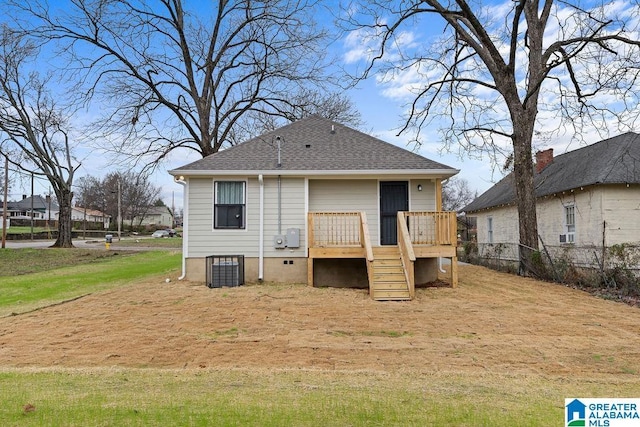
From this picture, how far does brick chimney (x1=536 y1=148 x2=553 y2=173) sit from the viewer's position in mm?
19609

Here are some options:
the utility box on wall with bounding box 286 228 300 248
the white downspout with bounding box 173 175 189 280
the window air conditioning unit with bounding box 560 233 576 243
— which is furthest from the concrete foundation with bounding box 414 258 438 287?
the white downspout with bounding box 173 175 189 280

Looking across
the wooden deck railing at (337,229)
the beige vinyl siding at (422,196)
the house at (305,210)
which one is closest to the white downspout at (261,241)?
the house at (305,210)

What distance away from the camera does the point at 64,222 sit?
28453 mm

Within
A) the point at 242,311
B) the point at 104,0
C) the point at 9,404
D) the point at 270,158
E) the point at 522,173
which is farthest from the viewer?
the point at 104,0

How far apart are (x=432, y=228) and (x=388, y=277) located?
2143 mm

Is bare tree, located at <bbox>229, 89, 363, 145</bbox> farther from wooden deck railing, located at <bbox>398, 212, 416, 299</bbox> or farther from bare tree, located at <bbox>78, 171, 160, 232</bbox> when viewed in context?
bare tree, located at <bbox>78, 171, 160, 232</bbox>

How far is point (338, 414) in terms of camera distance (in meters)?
3.48

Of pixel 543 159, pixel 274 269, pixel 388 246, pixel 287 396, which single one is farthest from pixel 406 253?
pixel 543 159

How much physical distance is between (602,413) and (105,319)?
7.26 meters

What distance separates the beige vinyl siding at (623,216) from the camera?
12.7 metres

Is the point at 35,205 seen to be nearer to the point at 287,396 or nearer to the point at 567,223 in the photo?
the point at 567,223

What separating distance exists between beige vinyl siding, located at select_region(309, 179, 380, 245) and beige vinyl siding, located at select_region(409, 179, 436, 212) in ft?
3.21

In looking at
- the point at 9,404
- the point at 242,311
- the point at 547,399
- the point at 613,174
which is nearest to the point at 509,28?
the point at 613,174

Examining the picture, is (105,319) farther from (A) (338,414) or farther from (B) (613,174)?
(B) (613,174)
